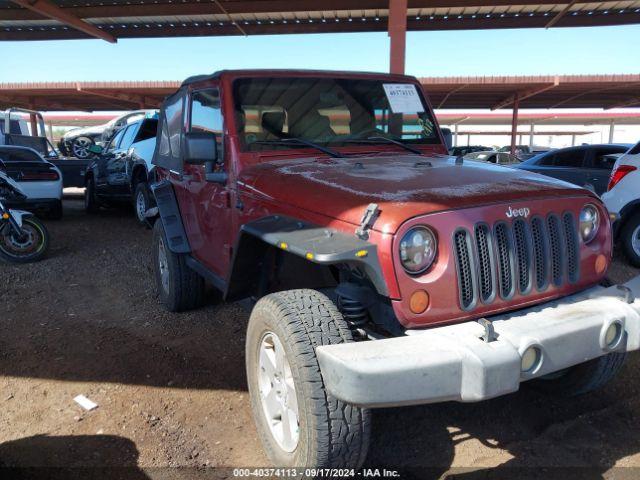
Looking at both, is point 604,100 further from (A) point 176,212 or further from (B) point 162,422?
(B) point 162,422

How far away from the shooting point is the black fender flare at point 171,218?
4.39 m

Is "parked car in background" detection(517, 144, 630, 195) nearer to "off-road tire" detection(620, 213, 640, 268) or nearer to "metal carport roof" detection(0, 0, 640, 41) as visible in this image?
"off-road tire" detection(620, 213, 640, 268)

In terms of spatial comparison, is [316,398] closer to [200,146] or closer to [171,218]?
[200,146]

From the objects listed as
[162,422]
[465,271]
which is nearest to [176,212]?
[162,422]

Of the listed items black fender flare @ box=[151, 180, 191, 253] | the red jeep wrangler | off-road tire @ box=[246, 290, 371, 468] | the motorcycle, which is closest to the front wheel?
the motorcycle

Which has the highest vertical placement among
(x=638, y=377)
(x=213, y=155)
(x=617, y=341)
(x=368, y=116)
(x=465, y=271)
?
(x=368, y=116)

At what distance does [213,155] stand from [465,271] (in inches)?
72.9

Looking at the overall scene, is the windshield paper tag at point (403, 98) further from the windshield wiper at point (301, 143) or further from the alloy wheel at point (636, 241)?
the alloy wheel at point (636, 241)

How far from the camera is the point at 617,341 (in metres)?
2.37

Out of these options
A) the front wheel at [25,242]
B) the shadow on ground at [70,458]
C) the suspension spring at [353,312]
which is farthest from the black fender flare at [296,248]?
the front wheel at [25,242]

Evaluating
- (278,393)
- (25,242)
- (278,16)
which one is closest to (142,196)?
(25,242)

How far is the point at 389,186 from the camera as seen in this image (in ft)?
8.52

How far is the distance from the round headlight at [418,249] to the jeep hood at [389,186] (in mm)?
80

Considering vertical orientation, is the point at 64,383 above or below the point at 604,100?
below
